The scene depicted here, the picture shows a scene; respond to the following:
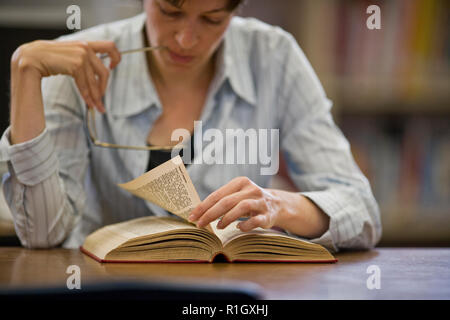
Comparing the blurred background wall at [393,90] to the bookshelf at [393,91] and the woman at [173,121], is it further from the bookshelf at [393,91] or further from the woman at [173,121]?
the woman at [173,121]

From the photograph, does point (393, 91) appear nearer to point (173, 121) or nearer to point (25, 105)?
point (173, 121)

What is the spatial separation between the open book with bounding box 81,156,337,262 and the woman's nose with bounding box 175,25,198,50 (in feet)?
1.06

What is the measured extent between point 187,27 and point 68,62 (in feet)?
0.77

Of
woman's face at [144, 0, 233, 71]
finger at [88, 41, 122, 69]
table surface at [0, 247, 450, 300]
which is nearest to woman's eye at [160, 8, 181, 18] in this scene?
woman's face at [144, 0, 233, 71]

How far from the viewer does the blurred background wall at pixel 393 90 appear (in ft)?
6.41

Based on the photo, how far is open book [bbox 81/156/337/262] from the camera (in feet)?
2.77

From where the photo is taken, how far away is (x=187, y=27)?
1104 millimetres

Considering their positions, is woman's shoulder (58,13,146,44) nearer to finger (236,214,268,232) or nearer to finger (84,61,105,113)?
finger (84,61,105,113)

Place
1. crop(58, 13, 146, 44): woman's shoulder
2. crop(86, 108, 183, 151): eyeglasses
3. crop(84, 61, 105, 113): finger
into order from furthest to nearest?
crop(58, 13, 146, 44): woman's shoulder
crop(86, 108, 183, 151): eyeglasses
crop(84, 61, 105, 113): finger

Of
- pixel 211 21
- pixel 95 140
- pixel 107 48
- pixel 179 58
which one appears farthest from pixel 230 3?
pixel 95 140

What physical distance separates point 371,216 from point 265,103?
0.37 metres

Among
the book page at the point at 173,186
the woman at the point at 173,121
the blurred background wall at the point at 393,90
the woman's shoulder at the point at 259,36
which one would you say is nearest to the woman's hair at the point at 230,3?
the woman at the point at 173,121

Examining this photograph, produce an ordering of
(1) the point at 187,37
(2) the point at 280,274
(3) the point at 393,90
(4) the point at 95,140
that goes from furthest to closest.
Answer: (3) the point at 393,90
(4) the point at 95,140
(1) the point at 187,37
(2) the point at 280,274

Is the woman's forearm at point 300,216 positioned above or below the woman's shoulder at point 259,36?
below
